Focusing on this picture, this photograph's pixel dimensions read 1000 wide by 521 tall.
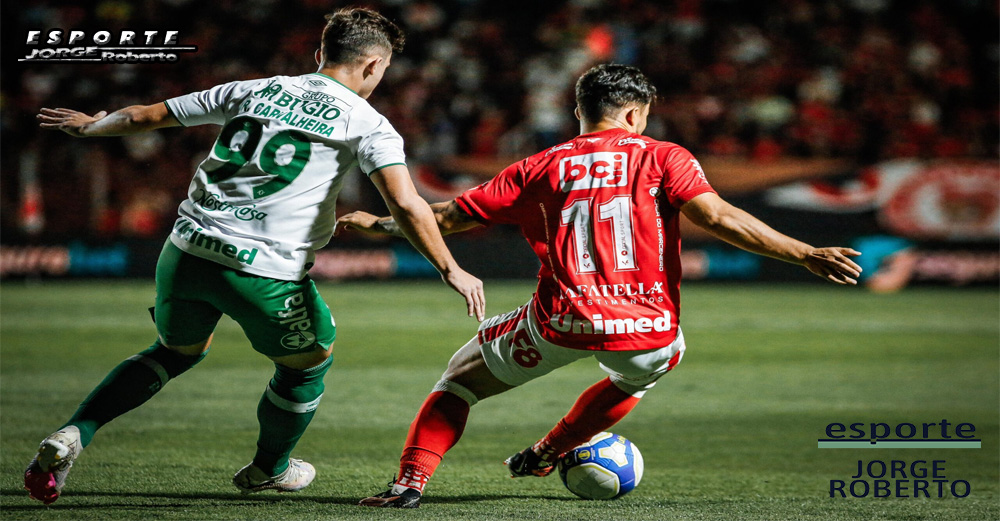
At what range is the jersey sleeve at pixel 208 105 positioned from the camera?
4059 millimetres

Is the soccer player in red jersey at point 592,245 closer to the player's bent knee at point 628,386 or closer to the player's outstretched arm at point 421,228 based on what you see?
the player's bent knee at point 628,386

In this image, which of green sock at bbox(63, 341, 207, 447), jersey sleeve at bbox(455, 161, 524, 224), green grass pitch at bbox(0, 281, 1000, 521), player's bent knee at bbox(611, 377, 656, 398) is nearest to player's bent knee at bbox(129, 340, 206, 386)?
green sock at bbox(63, 341, 207, 447)

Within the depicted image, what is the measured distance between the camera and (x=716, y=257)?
16.6m

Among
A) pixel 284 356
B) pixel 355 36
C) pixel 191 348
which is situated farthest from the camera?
pixel 191 348

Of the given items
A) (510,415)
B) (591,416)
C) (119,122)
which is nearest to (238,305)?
(119,122)

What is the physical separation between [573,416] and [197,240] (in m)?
1.80

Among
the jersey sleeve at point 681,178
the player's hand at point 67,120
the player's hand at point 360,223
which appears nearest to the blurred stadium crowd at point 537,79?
the player's hand at point 67,120

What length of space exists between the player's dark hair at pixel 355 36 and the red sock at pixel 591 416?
69.2 inches

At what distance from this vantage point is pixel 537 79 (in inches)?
766

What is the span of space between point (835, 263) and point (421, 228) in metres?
1.54

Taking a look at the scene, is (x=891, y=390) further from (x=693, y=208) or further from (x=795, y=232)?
(x=795, y=232)

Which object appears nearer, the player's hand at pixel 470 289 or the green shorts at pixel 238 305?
the player's hand at pixel 470 289

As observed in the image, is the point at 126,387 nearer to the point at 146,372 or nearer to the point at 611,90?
the point at 146,372

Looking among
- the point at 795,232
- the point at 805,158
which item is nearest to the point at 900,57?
the point at 805,158
